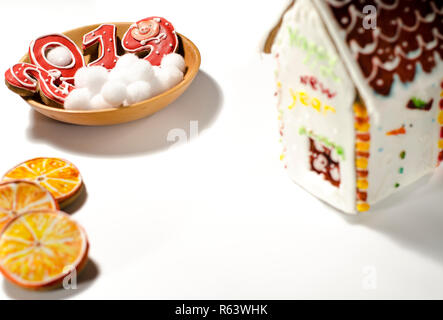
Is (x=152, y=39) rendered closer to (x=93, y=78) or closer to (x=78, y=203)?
(x=93, y=78)

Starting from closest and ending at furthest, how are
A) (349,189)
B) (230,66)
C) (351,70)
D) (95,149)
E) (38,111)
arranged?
1. (351,70)
2. (349,189)
3. (95,149)
4. (38,111)
5. (230,66)

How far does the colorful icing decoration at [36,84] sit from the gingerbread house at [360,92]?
59 centimetres

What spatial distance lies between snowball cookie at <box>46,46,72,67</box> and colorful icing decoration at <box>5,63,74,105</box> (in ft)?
0.23

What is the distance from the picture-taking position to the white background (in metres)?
1.16

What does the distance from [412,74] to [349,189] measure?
0.26 meters

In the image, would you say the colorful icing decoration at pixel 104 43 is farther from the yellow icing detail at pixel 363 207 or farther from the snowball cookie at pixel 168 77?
the yellow icing detail at pixel 363 207

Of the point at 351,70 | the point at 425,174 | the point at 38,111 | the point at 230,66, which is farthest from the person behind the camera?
the point at 230,66

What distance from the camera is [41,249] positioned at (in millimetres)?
1132

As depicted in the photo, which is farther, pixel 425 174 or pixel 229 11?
pixel 229 11

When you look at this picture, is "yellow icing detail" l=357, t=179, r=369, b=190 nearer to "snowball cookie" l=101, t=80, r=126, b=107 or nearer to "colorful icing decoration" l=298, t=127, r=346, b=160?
"colorful icing decoration" l=298, t=127, r=346, b=160

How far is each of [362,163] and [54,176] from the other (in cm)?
67

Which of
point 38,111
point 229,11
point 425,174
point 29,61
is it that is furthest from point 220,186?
point 229,11

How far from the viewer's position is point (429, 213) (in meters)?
1.27

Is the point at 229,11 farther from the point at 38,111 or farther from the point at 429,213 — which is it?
the point at 429,213
